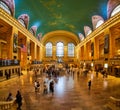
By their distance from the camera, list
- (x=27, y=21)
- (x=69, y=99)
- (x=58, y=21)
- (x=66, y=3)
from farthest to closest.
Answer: (x=58, y=21)
(x=27, y=21)
(x=66, y=3)
(x=69, y=99)

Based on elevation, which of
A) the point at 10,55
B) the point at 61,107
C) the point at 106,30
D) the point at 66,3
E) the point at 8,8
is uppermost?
the point at 66,3

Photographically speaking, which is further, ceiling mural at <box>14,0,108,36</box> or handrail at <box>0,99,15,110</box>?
ceiling mural at <box>14,0,108,36</box>

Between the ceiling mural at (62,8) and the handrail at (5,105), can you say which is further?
the ceiling mural at (62,8)

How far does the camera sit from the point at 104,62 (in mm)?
30844

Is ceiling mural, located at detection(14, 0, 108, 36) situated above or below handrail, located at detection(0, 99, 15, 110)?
above

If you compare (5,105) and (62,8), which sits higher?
(62,8)

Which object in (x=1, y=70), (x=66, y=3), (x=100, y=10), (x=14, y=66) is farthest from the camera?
(x=66, y=3)

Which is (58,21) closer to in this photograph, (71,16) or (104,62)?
(71,16)

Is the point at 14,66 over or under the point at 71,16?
under

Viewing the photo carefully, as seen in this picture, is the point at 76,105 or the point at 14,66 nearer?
the point at 76,105

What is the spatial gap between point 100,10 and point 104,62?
815cm

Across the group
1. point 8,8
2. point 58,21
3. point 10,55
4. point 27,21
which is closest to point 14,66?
point 10,55

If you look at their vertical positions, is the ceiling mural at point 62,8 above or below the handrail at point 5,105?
Result: above

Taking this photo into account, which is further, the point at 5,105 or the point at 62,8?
the point at 62,8
